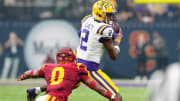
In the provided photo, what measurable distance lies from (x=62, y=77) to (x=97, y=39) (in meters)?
0.78

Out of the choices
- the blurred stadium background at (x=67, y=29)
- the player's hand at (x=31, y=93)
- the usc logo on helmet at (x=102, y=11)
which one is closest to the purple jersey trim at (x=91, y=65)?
the usc logo on helmet at (x=102, y=11)

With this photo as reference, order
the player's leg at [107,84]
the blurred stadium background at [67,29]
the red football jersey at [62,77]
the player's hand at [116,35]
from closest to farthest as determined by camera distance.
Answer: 1. the red football jersey at [62,77]
2. the player's leg at [107,84]
3. the player's hand at [116,35]
4. the blurred stadium background at [67,29]

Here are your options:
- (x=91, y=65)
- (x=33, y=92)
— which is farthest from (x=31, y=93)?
(x=91, y=65)

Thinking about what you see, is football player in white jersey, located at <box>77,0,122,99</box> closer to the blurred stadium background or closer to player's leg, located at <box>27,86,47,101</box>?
player's leg, located at <box>27,86,47,101</box>

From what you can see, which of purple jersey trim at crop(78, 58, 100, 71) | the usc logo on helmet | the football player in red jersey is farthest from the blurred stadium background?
the football player in red jersey

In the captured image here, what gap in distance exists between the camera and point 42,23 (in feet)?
48.5

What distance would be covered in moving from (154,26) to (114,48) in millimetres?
9924

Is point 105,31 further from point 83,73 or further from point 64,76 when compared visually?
point 64,76

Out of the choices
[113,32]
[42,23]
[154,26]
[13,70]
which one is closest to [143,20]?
[154,26]

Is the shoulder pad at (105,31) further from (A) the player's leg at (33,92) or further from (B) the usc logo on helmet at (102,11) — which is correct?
(A) the player's leg at (33,92)

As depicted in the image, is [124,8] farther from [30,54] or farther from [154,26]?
[30,54]

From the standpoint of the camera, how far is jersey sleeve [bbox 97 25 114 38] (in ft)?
16.0

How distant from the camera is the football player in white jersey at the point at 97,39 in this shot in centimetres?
491

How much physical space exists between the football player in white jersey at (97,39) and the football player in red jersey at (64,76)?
0.85 ft
